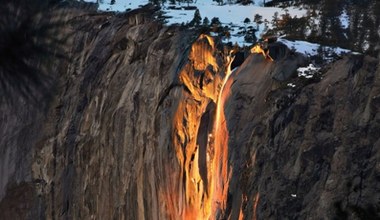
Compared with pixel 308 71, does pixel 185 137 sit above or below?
below

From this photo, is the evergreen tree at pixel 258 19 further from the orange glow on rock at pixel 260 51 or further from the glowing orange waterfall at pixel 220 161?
the glowing orange waterfall at pixel 220 161

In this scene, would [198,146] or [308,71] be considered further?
[198,146]

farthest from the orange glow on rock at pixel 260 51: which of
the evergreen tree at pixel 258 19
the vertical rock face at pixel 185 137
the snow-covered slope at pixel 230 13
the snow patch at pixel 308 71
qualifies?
the evergreen tree at pixel 258 19

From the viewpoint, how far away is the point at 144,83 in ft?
61.5

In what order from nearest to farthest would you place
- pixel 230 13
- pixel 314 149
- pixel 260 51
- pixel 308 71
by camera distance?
pixel 314 149, pixel 308 71, pixel 260 51, pixel 230 13

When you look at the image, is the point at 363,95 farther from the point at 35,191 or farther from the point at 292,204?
the point at 35,191

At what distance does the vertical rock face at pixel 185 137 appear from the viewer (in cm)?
1107

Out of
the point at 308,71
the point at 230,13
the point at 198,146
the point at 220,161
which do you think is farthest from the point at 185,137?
the point at 230,13

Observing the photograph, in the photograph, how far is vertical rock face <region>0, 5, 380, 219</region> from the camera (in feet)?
36.3

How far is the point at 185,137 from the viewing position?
16.3 meters

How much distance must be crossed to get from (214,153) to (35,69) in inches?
510

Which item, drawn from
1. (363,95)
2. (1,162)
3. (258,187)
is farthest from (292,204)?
(1,162)

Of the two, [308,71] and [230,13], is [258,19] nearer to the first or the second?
[230,13]

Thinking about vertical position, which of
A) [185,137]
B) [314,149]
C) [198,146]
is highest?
[314,149]
